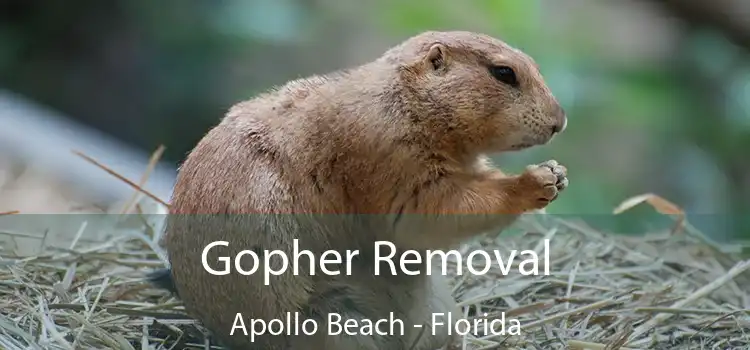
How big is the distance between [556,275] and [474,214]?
72 cm

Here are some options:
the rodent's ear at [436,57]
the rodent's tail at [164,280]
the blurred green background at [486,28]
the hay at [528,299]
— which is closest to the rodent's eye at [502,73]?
the rodent's ear at [436,57]

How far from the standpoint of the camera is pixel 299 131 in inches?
78.3

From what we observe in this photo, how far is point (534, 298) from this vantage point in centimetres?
239

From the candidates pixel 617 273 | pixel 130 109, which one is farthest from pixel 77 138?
pixel 617 273

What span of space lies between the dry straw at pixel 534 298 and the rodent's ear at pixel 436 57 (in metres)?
0.64

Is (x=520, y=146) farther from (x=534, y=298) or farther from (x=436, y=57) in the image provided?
(x=534, y=298)

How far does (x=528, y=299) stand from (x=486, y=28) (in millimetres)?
1395

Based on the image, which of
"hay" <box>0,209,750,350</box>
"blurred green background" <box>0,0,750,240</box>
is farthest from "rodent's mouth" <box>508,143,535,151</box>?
"blurred green background" <box>0,0,750,240</box>

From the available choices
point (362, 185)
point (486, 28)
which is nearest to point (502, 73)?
point (362, 185)

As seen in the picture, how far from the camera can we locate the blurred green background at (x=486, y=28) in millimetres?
4047

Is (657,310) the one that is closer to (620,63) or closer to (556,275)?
(556,275)

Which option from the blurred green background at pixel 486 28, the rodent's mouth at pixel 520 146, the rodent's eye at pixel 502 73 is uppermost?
the blurred green background at pixel 486 28

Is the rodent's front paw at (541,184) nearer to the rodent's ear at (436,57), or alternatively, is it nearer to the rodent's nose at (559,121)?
the rodent's nose at (559,121)

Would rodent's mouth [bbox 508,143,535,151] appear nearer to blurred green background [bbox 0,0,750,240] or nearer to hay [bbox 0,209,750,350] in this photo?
hay [bbox 0,209,750,350]
